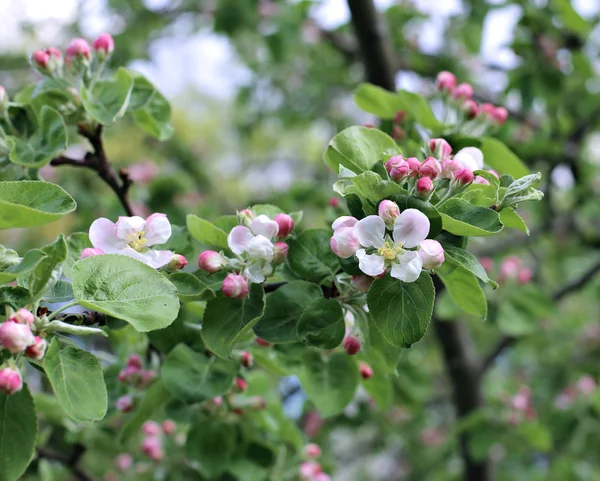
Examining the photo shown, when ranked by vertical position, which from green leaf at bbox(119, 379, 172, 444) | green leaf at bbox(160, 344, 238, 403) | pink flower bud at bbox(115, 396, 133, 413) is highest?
green leaf at bbox(160, 344, 238, 403)

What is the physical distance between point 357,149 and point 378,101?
423mm

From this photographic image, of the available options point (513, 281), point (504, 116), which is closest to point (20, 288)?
point (504, 116)

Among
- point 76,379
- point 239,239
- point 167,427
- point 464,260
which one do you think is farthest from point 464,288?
point 167,427

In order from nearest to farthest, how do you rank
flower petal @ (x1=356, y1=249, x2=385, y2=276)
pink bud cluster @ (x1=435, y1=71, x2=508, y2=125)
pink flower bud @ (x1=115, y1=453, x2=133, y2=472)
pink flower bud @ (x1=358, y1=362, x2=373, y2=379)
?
flower petal @ (x1=356, y1=249, x2=385, y2=276), pink flower bud @ (x1=358, y1=362, x2=373, y2=379), pink bud cluster @ (x1=435, y1=71, x2=508, y2=125), pink flower bud @ (x1=115, y1=453, x2=133, y2=472)

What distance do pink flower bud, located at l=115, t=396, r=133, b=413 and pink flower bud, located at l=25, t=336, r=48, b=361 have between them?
0.55 meters

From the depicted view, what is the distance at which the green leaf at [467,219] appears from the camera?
0.85 m

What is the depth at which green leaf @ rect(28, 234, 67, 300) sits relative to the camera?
83 centimetres

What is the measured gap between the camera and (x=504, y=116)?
1.40 m

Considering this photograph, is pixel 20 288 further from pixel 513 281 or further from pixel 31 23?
pixel 31 23

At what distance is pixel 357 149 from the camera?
1005mm

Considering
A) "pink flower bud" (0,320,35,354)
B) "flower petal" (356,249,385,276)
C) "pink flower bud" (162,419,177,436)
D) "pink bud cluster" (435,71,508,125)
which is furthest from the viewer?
"pink flower bud" (162,419,177,436)

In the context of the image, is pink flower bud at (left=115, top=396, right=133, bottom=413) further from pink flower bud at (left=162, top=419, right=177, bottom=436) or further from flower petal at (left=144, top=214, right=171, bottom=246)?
flower petal at (left=144, top=214, right=171, bottom=246)

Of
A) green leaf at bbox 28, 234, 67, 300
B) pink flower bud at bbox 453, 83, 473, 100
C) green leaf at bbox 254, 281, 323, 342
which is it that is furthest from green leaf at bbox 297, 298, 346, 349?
pink flower bud at bbox 453, 83, 473, 100

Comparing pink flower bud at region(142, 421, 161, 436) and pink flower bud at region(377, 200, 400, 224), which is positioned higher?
pink flower bud at region(377, 200, 400, 224)
